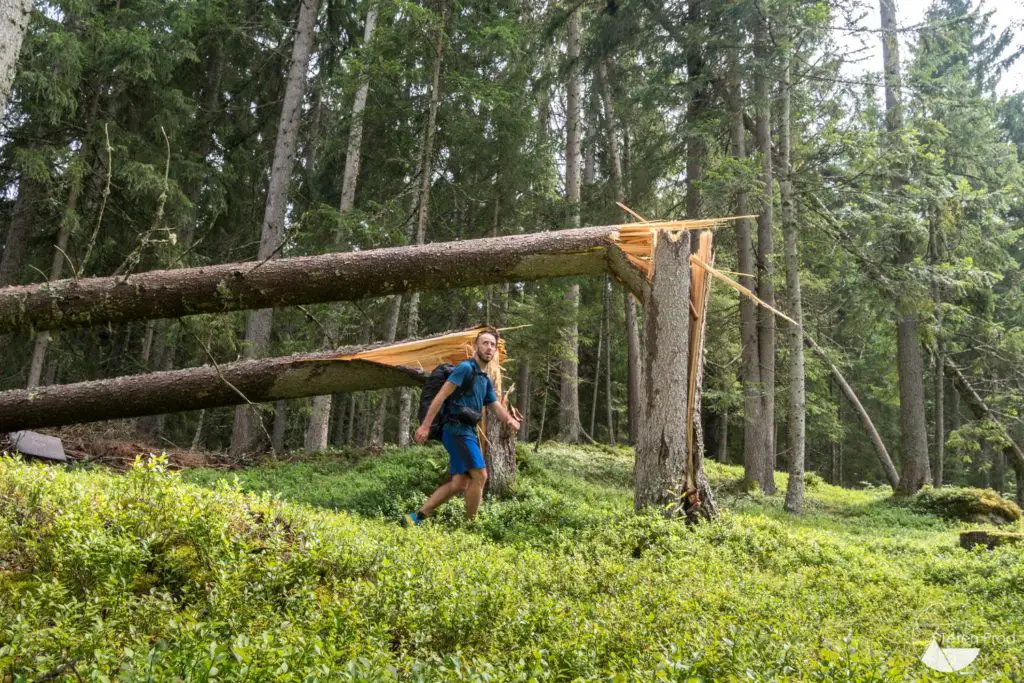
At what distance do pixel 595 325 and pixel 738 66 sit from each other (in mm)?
12161

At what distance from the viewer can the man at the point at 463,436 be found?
7559mm

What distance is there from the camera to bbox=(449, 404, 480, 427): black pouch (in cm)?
758

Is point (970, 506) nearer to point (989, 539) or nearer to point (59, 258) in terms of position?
point (989, 539)

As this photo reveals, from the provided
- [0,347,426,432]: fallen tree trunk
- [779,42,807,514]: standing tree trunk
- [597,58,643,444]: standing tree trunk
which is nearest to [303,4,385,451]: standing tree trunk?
[0,347,426,432]: fallen tree trunk

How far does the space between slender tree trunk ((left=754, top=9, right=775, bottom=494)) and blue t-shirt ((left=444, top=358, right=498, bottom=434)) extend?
864cm

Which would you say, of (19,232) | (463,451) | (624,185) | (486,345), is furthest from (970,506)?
(19,232)

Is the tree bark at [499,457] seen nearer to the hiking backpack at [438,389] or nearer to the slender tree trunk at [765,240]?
the hiking backpack at [438,389]

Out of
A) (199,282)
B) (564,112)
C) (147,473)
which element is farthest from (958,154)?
(147,473)

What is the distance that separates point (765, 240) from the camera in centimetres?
1513

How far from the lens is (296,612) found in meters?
3.97

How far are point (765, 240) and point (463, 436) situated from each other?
33.1 ft

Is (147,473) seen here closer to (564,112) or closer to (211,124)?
(211,124)

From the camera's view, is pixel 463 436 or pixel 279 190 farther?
pixel 279 190
